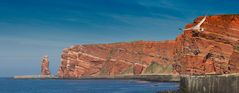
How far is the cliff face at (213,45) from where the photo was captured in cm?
10744

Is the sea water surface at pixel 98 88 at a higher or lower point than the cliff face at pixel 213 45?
lower

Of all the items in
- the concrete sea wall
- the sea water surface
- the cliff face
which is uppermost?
the cliff face

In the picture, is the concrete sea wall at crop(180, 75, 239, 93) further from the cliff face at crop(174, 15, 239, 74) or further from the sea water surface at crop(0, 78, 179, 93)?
the cliff face at crop(174, 15, 239, 74)

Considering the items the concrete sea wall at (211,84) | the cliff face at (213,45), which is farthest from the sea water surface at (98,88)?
the concrete sea wall at (211,84)

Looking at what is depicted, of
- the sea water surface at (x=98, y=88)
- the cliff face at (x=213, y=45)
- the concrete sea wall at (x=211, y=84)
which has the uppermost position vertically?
the cliff face at (x=213, y=45)

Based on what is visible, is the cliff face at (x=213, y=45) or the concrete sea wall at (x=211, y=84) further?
the cliff face at (x=213, y=45)

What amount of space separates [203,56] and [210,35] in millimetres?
9951

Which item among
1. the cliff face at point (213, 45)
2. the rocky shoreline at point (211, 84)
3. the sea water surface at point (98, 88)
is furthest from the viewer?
the cliff face at point (213, 45)

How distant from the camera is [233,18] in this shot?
11069 centimetres

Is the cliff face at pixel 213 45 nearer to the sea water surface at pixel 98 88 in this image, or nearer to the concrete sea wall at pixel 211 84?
the sea water surface at pixel 98 88

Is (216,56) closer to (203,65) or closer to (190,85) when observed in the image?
(203,65)

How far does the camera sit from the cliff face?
107438 mm

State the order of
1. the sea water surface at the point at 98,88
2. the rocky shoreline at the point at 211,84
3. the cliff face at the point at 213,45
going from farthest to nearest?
the cliff face at the point at 213,45
the sea water surface at the point at 98,88
the rocky shoreline at the point at 211,84

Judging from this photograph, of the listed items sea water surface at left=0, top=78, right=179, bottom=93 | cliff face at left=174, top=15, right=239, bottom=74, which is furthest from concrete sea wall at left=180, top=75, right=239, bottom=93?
cliff face at left=174, top=15, right=239, bottom=74
